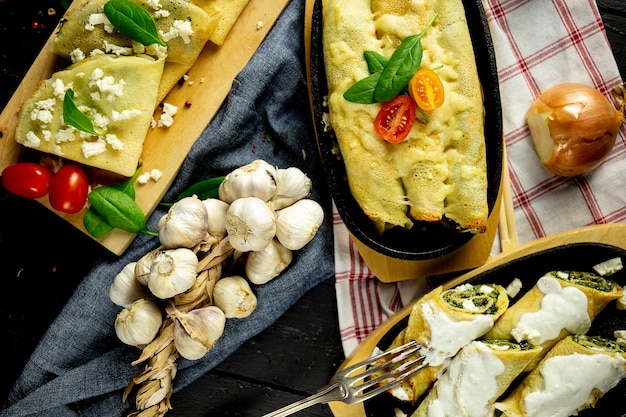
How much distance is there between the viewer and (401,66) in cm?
215

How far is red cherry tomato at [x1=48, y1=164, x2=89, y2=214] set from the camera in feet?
7.89

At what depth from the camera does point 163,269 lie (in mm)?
2211

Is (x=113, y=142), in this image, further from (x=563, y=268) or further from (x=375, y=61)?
(x=563, y=268)

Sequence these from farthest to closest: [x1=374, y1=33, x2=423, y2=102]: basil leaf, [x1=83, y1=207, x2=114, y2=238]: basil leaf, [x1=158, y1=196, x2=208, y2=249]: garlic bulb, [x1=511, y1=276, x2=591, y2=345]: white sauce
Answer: [x1=83, y1=207, x2=114, y2=238]: basil leaf < [x1=511, y1=276, x2=591, y2=345]: white sauce < [x1=158, y1=196, x2=208, y2=249]: garlic bulb < [x1=374, y1=33, x2=423, y2=102]: basil leaf

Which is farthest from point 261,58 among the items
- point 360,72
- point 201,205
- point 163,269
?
point 163,269

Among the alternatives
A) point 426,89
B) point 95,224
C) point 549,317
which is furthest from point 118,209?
point 549,317

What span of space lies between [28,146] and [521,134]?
2.13 m

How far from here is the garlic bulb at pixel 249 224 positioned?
223 centimetres

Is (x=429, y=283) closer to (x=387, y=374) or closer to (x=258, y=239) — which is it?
(x=387, y=374)

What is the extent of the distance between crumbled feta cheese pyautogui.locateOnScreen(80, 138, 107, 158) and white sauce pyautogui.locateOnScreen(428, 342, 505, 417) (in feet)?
5.49

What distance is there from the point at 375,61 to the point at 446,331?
107 centimetres

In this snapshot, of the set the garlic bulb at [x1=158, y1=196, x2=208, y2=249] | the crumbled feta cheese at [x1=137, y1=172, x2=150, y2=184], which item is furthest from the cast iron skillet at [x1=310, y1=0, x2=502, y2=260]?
the crumbled feta cheese at [x1=137, y1=172, x2=150, y2=184]

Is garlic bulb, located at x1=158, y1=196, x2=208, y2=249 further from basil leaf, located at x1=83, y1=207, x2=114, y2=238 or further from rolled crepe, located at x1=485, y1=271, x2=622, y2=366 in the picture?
rolled crepe, located at x1=485, y1=271, x2=622, y2=366

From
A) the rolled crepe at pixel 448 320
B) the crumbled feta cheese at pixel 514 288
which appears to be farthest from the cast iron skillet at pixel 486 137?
the crumbled feta cheese at pixel 514 288
